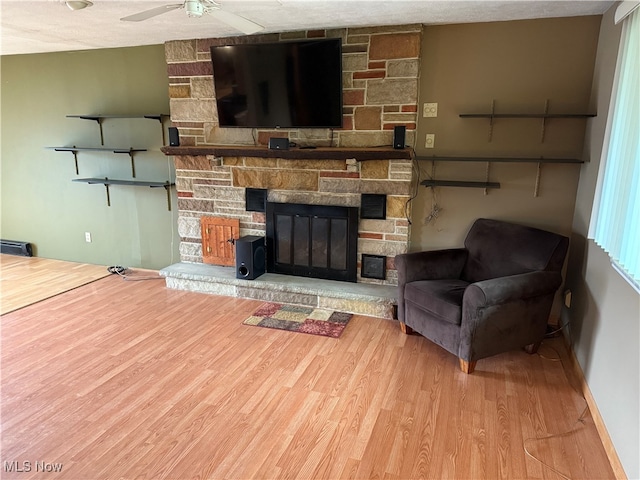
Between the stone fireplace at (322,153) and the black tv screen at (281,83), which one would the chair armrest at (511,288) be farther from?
the black tv screen at (281,83)

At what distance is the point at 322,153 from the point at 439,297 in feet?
5.08

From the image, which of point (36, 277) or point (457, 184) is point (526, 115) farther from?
point (36, 277)

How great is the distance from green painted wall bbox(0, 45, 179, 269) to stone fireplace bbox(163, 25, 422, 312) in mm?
338

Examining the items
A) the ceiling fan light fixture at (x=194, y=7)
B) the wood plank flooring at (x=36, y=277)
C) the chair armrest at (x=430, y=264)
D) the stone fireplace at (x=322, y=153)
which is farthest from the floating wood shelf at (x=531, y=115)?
the wood plank flooring at (x=36, y=277)

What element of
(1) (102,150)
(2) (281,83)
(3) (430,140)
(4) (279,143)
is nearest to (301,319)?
(4) (279,143)

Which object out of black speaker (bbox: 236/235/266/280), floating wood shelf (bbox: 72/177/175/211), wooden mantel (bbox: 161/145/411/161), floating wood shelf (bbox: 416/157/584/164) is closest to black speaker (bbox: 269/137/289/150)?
wooden mantel (bbox: 161/145/411/161)

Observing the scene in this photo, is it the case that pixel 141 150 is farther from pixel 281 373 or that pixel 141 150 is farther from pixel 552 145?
pixel 552 145

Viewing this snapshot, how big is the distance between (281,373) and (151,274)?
2529 millimetres

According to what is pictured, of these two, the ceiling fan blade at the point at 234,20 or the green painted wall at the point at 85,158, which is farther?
the green painted wall at the point at 85,158

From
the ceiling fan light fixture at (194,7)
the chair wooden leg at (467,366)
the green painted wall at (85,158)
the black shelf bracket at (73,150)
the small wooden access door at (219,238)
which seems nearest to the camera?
the ceiling fan light fixture at (194,7)

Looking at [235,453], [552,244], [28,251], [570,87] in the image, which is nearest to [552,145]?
[570,87]

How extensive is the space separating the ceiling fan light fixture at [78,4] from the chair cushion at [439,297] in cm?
287

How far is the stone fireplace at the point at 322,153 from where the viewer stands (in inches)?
134

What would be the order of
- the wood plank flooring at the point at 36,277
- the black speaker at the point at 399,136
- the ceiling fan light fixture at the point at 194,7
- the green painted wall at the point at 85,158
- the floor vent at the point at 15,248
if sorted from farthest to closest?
the floor vent at the point at 15,248 → the green painted wall at the point at 85,158 → the wood plank flooring at the point at 36,277 → the black speaker at the point at 399,136 → the ceiling fan light fixture at the point at 194,7
